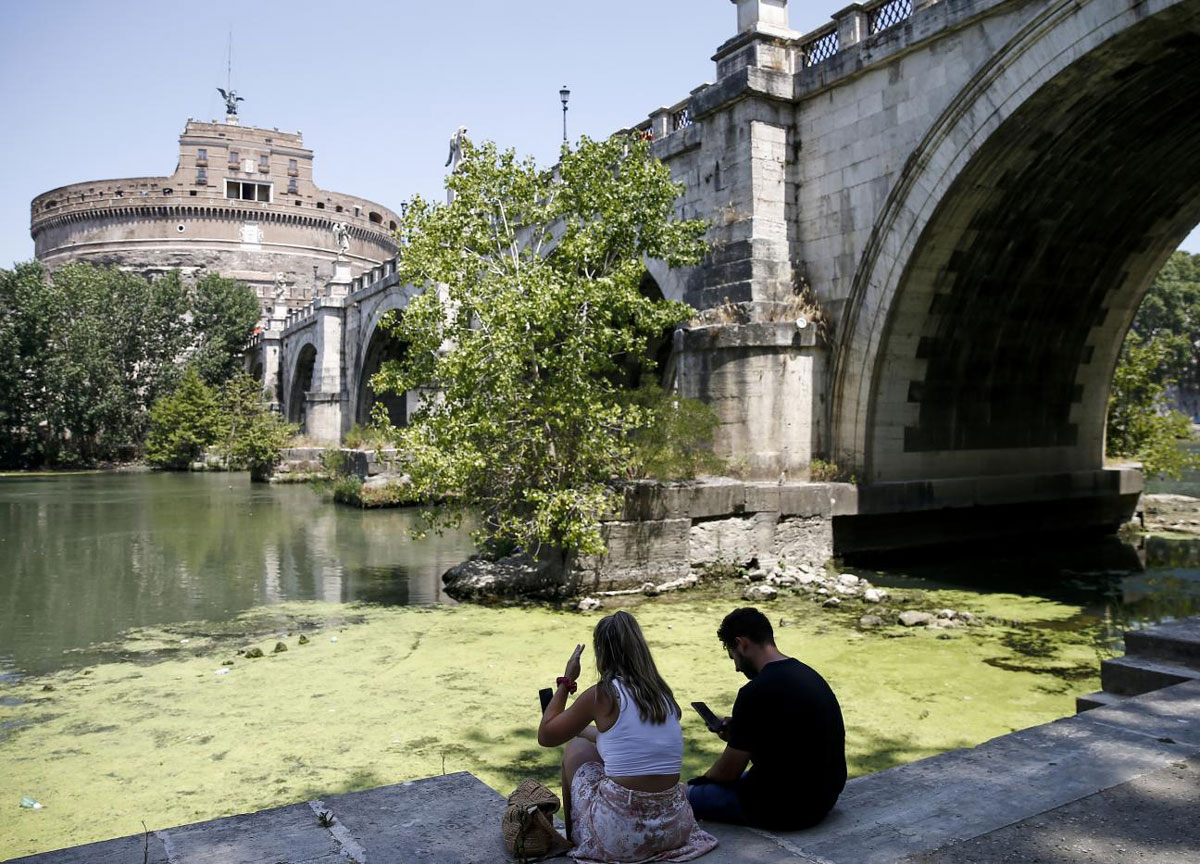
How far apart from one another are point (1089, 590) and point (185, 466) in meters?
40.6

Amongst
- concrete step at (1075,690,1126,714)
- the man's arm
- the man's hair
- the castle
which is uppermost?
the castle

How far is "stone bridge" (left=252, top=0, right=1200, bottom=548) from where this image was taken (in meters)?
11.0

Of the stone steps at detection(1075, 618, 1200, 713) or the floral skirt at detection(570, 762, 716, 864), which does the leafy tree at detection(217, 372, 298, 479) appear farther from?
the floral skirt at detection(570, 762, 716, 864)

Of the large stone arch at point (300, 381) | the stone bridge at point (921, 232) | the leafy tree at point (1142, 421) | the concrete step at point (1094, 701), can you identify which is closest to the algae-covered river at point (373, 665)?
the concrete step at point (1094, 701)

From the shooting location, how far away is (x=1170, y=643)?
5.45m

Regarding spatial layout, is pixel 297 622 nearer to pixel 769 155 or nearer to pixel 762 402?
pixel 762 402

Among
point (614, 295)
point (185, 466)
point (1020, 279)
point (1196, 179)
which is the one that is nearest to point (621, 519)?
point (614, 295)

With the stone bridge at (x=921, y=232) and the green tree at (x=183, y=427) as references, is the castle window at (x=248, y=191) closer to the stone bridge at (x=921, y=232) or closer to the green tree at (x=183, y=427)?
the green tree at (x=183, y=427)

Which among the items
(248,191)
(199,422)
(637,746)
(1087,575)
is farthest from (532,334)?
(248,191)

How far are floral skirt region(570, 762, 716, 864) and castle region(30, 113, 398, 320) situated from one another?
6758cm

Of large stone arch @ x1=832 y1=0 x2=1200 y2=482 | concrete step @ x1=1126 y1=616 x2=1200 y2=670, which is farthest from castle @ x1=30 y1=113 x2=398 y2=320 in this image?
concrete step @ x1=1126 y1=616 x2=1200 y2=670

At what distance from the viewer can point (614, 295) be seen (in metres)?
11.1

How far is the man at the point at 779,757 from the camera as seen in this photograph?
11.0 feet

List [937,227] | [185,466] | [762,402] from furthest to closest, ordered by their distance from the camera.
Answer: [185,466] < [762,402] < [937,227]
